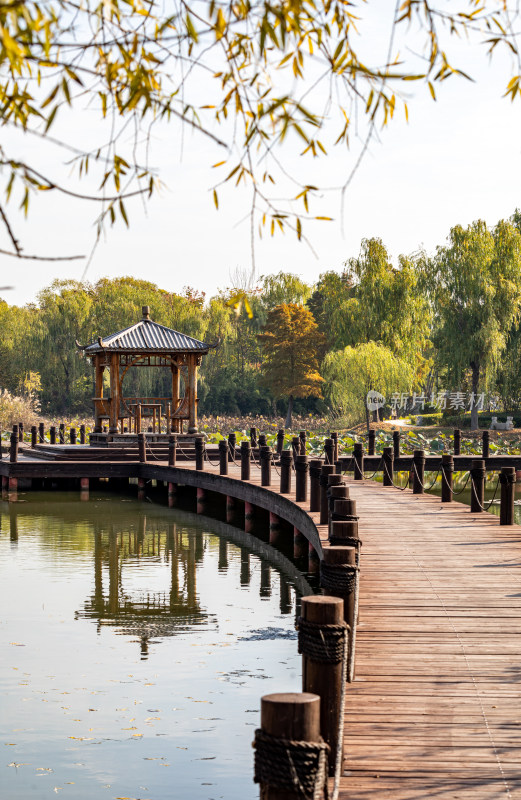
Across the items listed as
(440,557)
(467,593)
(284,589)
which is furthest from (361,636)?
(284,589)

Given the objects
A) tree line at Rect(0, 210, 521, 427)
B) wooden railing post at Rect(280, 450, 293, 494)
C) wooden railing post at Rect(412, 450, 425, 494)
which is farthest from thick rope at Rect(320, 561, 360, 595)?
tree line at Rect(0, 210, 521, 427)

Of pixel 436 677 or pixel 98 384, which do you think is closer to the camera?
pixel 436 677

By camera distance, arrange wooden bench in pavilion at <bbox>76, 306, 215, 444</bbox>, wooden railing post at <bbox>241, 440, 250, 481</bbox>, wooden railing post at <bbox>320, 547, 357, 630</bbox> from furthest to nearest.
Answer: wooden bench in pavilion at <bbox>76, 306, 215, 444</bbox>
wooden railing post at <bbox>241, 440, 250, 481</bbox>
wooden railing post at <bbox>320, 547, 357, 630</bbox>

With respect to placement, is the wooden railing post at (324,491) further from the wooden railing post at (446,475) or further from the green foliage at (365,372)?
the green foliage at (365,372)

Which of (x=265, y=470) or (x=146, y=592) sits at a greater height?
(x=265, y=470)

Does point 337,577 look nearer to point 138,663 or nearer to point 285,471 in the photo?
point 138,663

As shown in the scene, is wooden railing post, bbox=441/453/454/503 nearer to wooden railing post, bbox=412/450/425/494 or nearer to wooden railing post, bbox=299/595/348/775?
wooden railing post, bbox=412/450/425/494

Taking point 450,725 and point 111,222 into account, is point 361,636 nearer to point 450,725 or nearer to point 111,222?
point 450,725

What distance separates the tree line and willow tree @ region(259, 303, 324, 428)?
64 millimetres

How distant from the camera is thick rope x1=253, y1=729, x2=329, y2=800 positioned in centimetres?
355

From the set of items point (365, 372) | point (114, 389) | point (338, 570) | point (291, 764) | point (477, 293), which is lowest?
point (291, 764)

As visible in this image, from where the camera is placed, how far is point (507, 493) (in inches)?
547

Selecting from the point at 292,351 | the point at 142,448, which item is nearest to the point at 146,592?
the point at 142,448

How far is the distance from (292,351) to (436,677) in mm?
47527
